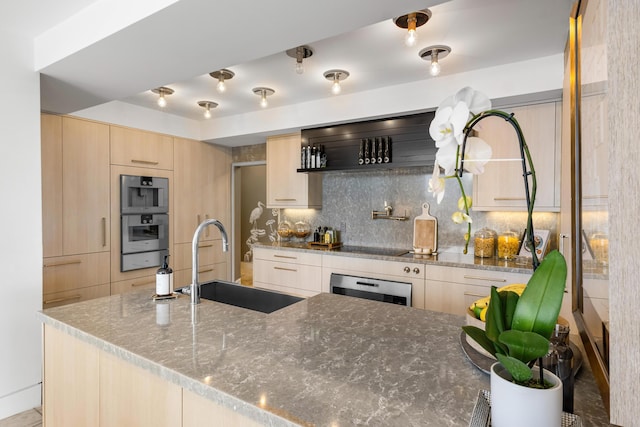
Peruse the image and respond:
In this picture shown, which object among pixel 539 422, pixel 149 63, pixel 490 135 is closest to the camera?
pixel 539 422

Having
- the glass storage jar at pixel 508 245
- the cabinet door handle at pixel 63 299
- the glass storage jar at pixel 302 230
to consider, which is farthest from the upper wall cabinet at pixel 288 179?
the cabinet door handle at pixel 63 299

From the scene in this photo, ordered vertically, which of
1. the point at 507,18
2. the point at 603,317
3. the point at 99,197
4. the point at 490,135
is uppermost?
the point at 507,18

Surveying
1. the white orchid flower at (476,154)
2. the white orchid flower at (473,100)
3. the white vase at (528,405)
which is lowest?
the white vase at (528,405)

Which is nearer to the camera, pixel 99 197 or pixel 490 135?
pixel 490 135

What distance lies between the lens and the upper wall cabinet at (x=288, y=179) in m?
4.08

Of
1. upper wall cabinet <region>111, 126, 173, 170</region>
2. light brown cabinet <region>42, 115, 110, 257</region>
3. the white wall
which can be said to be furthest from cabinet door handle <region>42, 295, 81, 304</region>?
upper wall cabinet <region>111, 126, 173, 170</region>

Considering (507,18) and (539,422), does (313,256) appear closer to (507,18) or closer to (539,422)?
(507,18)

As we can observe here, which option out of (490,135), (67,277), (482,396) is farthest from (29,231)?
(490,135)

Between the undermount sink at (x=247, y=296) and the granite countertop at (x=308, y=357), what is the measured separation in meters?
0.34

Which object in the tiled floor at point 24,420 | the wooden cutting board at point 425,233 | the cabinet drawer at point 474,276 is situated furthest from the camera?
the wooden cutting board at point 425,233

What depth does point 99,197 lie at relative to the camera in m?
3.57

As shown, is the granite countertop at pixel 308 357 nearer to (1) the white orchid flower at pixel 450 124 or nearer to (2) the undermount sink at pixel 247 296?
(2) the undermount sink at pixel 247 296

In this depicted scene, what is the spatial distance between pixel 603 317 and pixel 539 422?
9.5 inches

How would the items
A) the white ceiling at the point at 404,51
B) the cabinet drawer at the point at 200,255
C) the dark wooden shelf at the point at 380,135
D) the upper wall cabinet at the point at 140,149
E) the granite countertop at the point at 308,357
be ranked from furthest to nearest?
the cabinet drawer at the point at 200,255, the upper wall cabinet at the point at 140,149, the dark wooden shelf at the point at 380,135, the white ceiling at the point at 404,51, the granite countertop at the point at 308,357
